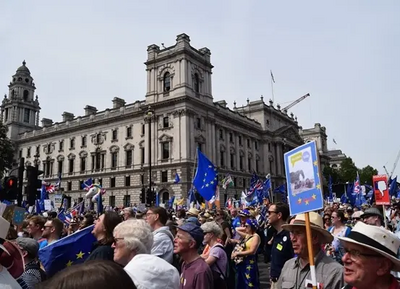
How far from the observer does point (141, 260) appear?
290 centimetres

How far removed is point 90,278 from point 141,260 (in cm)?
173

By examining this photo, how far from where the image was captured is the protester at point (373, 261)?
2.72 metres

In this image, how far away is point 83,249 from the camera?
5242mm

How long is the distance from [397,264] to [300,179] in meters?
1.56

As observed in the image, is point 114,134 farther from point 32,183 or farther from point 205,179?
point 32,183

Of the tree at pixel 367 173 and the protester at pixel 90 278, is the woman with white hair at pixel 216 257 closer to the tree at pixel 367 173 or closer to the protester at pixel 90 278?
the protester at pixel 90 278

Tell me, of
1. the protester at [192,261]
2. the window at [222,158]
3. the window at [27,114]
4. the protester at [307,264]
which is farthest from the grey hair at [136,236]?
the window at [27,114]

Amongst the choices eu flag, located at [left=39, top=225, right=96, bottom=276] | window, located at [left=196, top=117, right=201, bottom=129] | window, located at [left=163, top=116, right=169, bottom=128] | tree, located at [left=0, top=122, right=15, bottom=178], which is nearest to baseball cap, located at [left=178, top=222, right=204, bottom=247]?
eu flag, located at [left=39, top=225, right=96, bottom=276]

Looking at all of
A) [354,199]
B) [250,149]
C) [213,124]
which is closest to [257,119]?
[250,149]

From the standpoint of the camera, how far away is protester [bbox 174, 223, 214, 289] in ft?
13.0

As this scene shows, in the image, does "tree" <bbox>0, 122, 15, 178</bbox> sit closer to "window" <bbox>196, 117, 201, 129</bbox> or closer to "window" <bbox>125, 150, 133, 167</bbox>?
"window" <bbox>125, 150, 133, 167</bbox>

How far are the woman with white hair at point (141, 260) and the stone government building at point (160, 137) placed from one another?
41.0m

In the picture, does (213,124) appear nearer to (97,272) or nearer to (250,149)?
(250,149)

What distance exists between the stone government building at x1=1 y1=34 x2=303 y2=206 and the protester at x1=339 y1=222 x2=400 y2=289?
4246 centimetres
